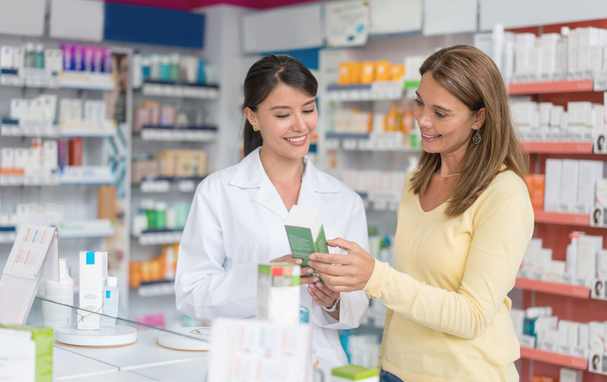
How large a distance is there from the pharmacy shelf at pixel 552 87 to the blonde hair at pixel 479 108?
2.08 meters

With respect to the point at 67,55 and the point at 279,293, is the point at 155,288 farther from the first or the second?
the point at 279,293

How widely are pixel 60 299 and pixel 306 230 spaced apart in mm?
967

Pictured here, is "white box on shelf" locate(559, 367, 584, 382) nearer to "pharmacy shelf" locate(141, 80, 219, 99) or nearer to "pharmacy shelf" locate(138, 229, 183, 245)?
"pharmacy shelf" locate(138, 229, 183, 245)

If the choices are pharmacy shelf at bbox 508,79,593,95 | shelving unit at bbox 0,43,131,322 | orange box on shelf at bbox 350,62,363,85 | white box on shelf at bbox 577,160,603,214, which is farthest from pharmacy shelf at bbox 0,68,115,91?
white box on shelf at bbox 577,160,603,214

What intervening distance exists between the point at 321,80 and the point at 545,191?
6.93 ft

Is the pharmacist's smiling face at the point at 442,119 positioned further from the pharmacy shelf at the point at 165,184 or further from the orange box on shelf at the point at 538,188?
the pharmacy shelf at the point at 165,184

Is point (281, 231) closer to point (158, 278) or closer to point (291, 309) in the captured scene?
point (291, 309)

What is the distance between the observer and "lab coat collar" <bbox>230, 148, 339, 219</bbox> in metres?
2.47

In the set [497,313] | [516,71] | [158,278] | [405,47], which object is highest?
[405,47]

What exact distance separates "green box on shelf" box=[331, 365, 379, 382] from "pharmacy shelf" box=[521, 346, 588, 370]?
2.93 m

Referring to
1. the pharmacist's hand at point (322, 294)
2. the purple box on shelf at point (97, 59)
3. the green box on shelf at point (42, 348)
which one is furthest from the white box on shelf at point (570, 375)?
the purple box on shelf at point (97, 59)

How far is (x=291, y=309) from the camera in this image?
5.09ft

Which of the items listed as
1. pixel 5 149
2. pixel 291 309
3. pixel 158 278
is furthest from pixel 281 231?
pixel 158 278

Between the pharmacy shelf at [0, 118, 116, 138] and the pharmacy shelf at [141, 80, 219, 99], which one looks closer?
the pharmacy shelf at [0, 118, 116, 138]
